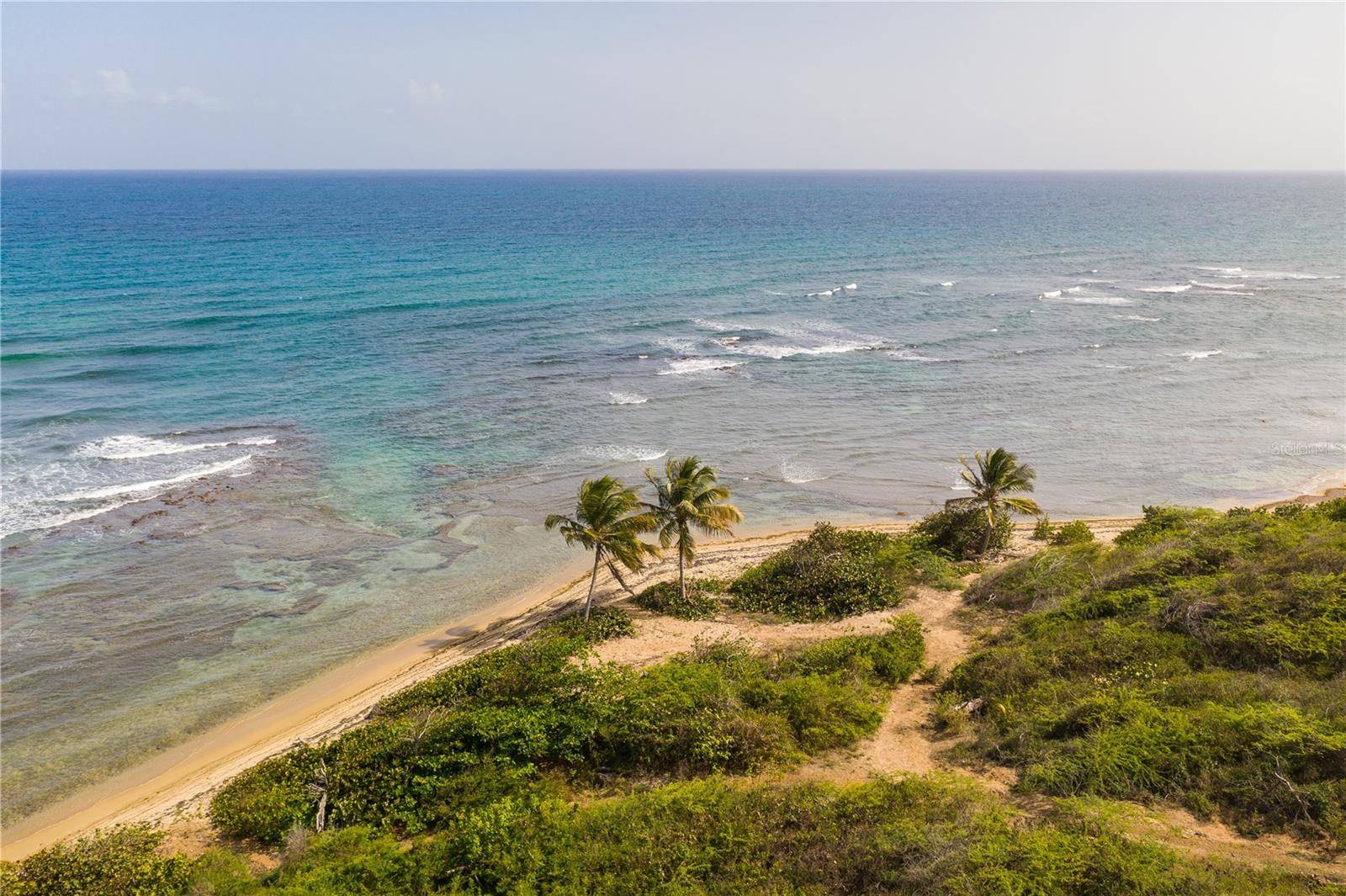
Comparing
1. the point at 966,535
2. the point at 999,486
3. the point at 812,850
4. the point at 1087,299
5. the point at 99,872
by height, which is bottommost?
the point at 99,872

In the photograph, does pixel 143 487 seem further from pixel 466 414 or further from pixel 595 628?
pixel 595 628

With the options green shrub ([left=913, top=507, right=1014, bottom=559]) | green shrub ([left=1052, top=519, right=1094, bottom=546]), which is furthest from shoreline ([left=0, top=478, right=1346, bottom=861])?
green shrub ([left=1052, top=519, right=1094, bottom=546])

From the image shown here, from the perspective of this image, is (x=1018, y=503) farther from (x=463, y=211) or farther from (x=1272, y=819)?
(x=463, y=211)

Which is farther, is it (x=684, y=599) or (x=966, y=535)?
(x=966, y=535)

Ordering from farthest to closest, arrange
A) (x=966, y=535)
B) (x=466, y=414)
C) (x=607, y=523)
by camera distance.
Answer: (x=466, y=414)
(x=966, y=535)
(x=607, y=523)

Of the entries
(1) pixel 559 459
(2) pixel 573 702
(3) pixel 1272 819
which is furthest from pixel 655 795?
(1) pixel 559 459

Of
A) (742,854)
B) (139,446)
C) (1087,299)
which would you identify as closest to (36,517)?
(139,446)
